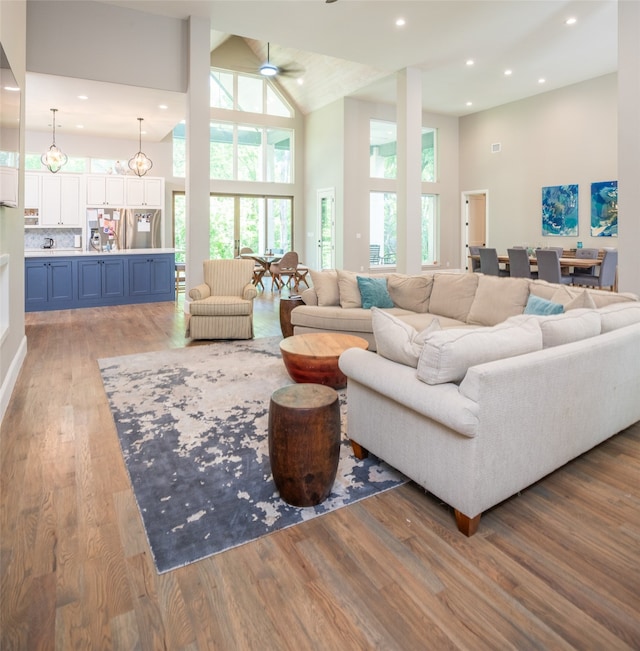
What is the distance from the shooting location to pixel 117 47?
639 centimetres

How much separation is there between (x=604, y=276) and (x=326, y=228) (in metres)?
6.02

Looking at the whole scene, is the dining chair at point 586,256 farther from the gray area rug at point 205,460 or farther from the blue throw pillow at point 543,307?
the gray area rug at point 205,460

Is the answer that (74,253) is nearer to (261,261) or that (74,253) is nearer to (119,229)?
(119,229)

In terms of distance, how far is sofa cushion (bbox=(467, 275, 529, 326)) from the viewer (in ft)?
12.8

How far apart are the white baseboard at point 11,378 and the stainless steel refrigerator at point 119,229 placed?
183 inches

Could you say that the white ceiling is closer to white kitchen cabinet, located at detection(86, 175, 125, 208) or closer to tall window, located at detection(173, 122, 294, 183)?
white kitchen cabinet, located at detection(86, 175, 125, 208)

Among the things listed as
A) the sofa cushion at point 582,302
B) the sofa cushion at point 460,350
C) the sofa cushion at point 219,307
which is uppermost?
the sofa cushion at point 582,302

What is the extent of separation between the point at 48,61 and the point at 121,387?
15.6ft

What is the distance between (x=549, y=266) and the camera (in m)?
7.38

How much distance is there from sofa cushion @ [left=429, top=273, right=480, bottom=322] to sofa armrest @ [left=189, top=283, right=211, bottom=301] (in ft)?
8.64

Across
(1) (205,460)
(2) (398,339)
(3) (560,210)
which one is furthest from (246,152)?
(2) (398,339)

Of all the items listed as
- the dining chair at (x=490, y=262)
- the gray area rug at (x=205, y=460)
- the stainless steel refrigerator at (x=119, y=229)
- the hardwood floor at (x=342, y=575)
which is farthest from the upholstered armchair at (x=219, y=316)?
the dining chair at (x=490, y=262)

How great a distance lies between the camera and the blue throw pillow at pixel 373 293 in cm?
493

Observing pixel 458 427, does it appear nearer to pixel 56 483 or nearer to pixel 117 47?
pixel 56 483
